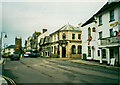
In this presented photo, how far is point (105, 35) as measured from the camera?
70.9 ft

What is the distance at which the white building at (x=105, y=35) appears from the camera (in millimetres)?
18578

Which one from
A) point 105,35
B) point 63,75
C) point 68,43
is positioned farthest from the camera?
point 68,43

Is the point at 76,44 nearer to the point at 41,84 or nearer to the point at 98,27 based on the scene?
the point at 98,27

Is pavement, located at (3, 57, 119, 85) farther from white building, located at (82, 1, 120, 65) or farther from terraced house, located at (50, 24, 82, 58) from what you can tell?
terraced house, located at (50, 24, 82, 58)

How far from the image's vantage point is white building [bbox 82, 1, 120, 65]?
18578 mm

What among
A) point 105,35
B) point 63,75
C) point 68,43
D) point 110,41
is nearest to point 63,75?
point 63,75

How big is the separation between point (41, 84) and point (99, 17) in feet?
64.4

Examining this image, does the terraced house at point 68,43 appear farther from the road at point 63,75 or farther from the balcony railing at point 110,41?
the road at point 63,75

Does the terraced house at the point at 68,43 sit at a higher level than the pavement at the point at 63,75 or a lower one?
higher

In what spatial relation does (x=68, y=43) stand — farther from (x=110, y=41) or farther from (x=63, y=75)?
(x=63, y=75)

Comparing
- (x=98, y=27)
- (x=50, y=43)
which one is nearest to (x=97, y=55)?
(x=98, y=27)

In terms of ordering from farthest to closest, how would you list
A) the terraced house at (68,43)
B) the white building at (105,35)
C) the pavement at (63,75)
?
1. the terraced house at (68,43)
2. the white building at (105,35)
3. the pavement at (63,75)

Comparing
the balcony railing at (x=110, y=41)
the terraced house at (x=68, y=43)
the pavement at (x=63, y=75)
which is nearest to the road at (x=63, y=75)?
the pavement at (x=63, y=75)

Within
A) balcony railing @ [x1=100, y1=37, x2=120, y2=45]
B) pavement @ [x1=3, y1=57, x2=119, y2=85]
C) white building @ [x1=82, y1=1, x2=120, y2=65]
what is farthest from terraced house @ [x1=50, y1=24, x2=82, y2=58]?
pavement @ [x1=3, y1=57, x2=119, y2=85]
